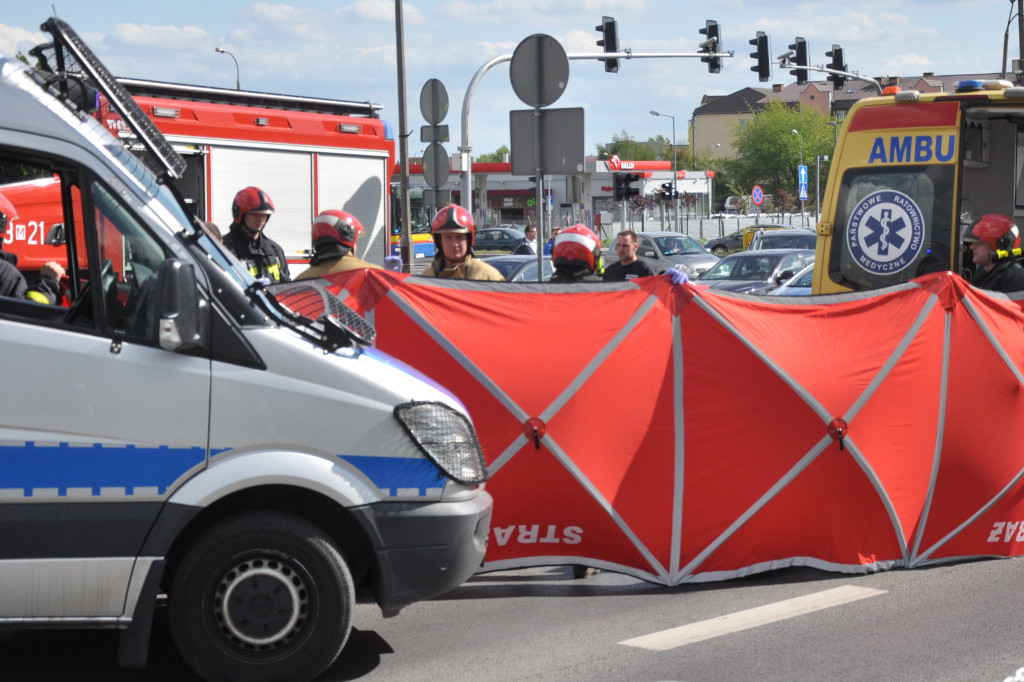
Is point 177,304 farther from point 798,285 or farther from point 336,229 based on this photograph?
point 798,285

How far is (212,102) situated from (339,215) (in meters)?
8.09

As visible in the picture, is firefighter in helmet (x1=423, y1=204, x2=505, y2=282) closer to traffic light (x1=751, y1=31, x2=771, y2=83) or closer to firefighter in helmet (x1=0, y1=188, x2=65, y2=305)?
firefighter in helmet (x1=0, y1=188, x2=65, y2=305)

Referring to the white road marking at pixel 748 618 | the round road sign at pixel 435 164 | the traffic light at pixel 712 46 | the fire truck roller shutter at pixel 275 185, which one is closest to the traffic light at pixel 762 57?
the traffic light at pixel 712 46

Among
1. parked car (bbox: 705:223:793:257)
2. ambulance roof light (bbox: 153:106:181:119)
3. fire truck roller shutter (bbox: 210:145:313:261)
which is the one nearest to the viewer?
ambulance roof light (bbox: 153:106:181:119)

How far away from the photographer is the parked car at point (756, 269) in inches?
850

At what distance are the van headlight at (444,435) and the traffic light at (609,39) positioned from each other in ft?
72.9

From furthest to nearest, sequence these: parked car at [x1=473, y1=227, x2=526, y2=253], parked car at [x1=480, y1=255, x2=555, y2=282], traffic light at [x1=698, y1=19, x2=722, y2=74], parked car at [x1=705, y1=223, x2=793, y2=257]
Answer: parked car at [x1=705, y1=223, x2=793, y2=257]
parked car at [x1=473, y1=227, x2=526, y2=253]
traffic light at [x1=698, y1=19, x2=722, y2=74]
parked car at [x1=480, y1=255, x2=555, y2=282]

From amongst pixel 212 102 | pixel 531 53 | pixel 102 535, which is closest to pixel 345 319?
pixel 102 535

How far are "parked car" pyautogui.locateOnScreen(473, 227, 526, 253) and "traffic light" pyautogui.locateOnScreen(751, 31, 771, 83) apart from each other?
1889 cm

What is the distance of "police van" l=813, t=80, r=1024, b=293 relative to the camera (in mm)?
9742

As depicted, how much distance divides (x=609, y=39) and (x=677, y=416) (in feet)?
69.0

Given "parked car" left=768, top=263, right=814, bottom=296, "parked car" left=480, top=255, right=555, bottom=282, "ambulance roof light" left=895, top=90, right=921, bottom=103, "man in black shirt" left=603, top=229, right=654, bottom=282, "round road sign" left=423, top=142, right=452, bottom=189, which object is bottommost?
"parked car" left=768, top=263, right=814, bottom=296

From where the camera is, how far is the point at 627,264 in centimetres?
1066

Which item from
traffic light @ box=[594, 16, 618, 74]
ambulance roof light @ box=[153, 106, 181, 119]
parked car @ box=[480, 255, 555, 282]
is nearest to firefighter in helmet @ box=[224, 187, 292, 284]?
ambulance roof light @ box=[153, 106, 181, 119]
